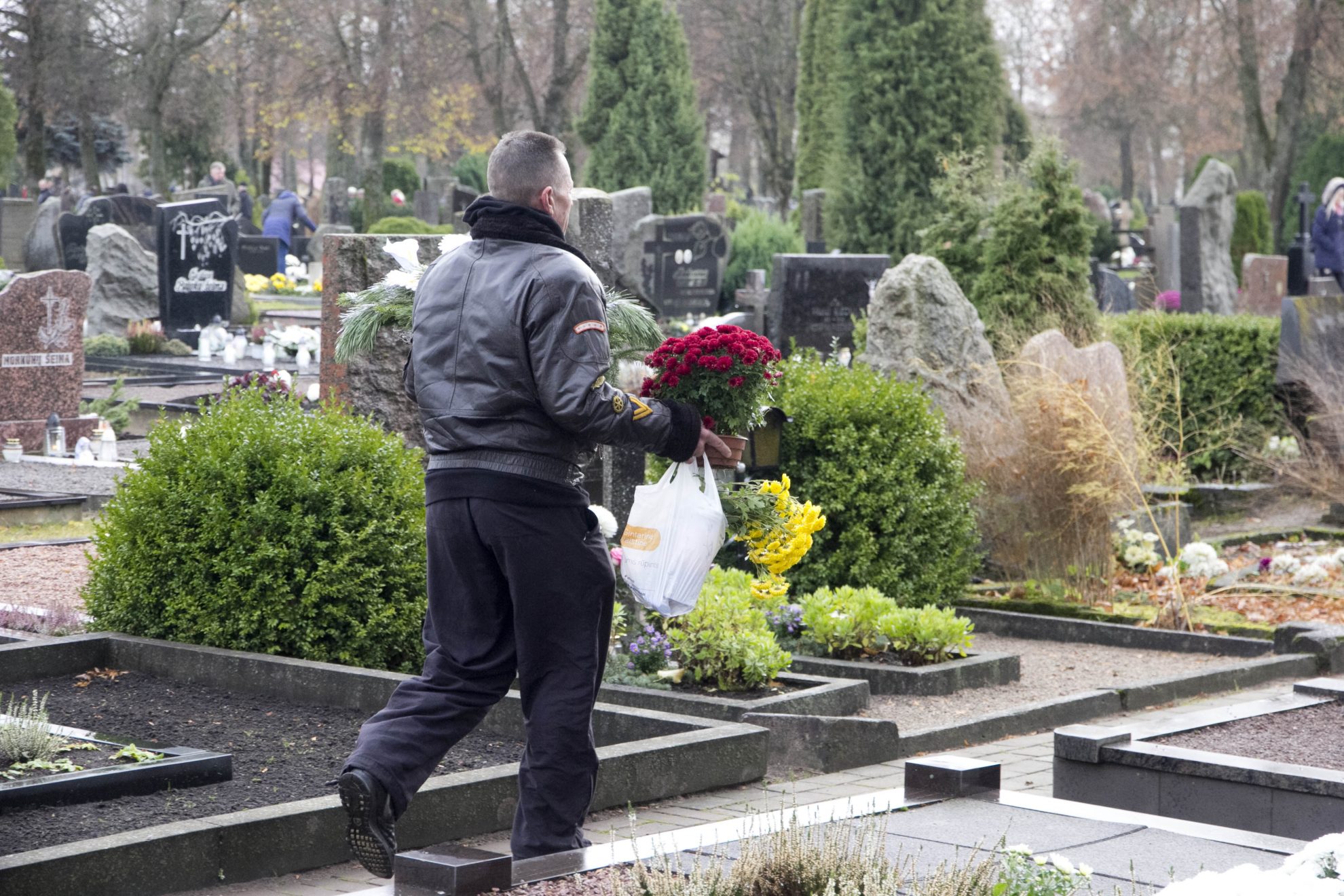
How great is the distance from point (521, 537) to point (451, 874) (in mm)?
909

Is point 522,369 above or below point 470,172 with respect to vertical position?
below

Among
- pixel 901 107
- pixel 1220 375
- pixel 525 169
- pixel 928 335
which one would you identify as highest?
pixel 901 107

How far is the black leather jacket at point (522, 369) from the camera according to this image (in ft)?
13.9

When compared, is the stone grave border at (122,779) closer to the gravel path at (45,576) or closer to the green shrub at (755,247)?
the gravel path at (45,576)

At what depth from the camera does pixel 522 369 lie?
4.27 meters

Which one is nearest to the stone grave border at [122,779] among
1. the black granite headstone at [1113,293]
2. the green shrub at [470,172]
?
the black granite headstone at [1113,293]

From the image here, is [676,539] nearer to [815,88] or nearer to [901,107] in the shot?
[901,107]

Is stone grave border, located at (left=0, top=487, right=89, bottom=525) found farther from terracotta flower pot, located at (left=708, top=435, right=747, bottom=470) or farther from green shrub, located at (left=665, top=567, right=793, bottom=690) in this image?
terracotta flower pot, located at (left=708, top=435, right=747, bottom=470)

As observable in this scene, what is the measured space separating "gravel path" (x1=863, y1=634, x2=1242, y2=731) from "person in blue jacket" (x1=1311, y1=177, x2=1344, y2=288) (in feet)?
46.4

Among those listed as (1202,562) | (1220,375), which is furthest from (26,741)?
(1220,375)

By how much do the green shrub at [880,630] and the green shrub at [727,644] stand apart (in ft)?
2.76

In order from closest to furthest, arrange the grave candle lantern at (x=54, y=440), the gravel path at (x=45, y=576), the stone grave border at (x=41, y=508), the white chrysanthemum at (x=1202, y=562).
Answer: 1. the gravel path at (x=45, y=576)
2. the white chrysanthemum at (x=1202, y=562)
3. the stone grave border at (x=41, y=508)
4. the grave candle lantern at (x=54, y=440)

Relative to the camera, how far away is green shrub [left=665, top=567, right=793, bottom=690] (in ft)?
22.5

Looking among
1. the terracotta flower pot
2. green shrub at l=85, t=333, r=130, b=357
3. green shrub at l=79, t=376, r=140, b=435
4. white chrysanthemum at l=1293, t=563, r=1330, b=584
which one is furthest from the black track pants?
green shrub at l=85, t=333, r=130, b=357
